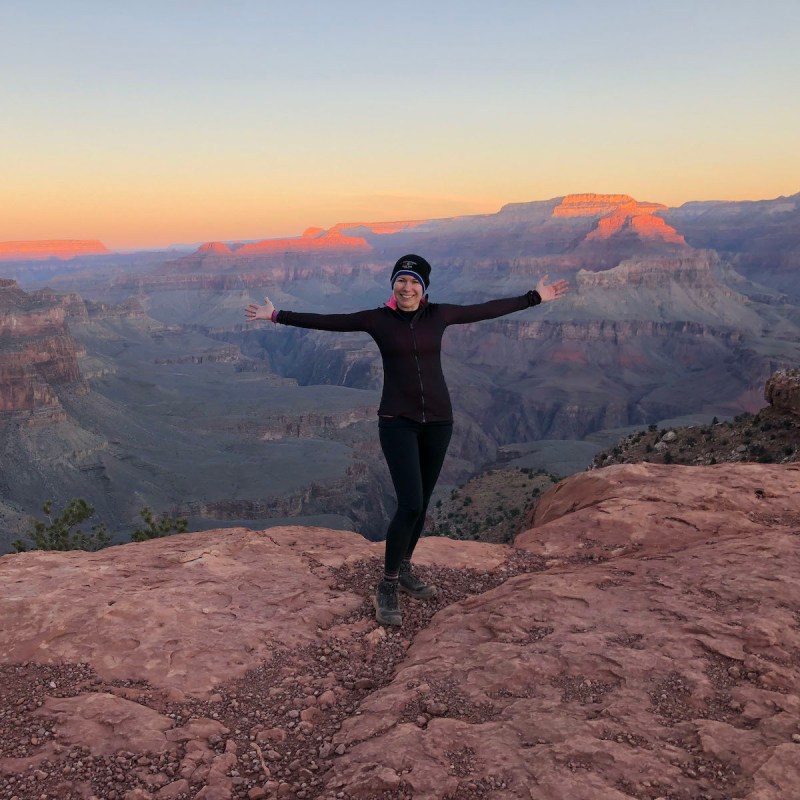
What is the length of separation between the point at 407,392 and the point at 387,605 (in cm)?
189

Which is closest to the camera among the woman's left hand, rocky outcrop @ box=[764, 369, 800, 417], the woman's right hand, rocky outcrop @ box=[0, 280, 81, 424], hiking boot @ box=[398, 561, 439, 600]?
the woman's right hand

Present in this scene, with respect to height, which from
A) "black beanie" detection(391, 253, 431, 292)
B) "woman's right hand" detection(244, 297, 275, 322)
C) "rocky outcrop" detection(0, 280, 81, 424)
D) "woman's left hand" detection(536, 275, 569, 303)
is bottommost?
"rocky outcrop" detection(0, 280, 81, 424)

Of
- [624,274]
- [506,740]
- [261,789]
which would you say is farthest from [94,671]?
[624,274]

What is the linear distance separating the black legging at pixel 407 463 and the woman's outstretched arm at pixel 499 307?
3.19ft

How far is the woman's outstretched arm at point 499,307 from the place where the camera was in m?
5.55

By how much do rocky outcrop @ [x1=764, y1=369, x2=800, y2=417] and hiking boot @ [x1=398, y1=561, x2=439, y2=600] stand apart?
15030 millimetres

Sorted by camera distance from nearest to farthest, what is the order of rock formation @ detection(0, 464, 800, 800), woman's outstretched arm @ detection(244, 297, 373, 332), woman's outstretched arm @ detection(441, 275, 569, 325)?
rock formation @ detection(0, 464, 800, 800) < woman's outstretched arm @ detection(244, 297, 373, 332) < woman's outstretched arm @ detection(441, 275, 569, 325)

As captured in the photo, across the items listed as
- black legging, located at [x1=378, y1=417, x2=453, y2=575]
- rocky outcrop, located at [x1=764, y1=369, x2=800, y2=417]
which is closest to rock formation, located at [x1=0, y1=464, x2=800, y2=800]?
black legging, located at [x1=378, y1=417, x2=453, y2=575]

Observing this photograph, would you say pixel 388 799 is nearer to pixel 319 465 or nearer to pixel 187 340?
pixel 319 465

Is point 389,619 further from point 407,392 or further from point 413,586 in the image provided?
point 407,392

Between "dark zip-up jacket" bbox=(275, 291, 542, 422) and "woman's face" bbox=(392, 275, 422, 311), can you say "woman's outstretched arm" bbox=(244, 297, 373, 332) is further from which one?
"woman's face" bbox=(392, 275, 422, 311)

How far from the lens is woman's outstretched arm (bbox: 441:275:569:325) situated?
555 cm

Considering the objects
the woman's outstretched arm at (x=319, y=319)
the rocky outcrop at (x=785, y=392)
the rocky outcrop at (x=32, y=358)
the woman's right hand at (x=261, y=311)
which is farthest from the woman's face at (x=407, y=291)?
the rocky outcrop at (x=32, y=358)

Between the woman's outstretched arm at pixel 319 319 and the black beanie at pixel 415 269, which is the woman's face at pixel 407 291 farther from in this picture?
the woman's outstretched arm at pixel 319 319
